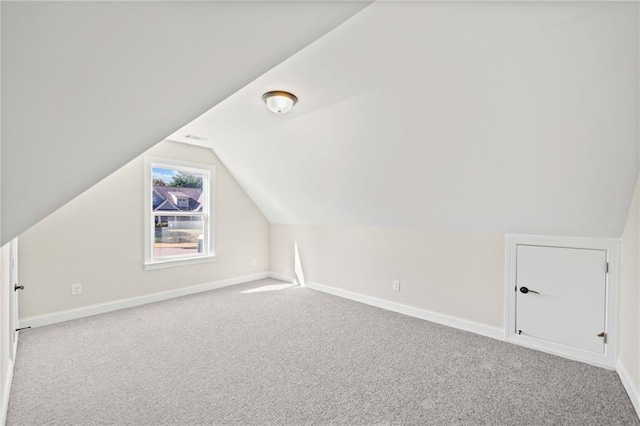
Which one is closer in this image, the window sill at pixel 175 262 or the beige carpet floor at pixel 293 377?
the beige carpet floor at pixel 293 377

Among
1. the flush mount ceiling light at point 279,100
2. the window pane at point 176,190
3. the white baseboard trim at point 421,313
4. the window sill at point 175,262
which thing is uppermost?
the flush mount ceiling light at point 279,100

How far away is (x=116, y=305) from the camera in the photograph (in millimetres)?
3717

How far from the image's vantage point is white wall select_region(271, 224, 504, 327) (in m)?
3.07

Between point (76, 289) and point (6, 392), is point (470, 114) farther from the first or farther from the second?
point (76, 289)

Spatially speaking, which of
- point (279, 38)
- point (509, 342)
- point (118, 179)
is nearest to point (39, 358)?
point (118, 179)

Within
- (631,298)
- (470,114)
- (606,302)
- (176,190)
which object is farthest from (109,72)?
(176,190)

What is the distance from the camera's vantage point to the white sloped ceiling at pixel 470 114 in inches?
62.1

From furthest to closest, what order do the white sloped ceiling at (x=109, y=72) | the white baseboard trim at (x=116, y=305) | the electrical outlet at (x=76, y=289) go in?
the electrical outlet at (x=76, y=289), the white baseboard trim at (x=116, y=305), the white sloped ceiling at (x=109, y=72)

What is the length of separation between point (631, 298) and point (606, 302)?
0.31 meters

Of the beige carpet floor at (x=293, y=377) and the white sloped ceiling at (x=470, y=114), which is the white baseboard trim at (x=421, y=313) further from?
the white sloped ceiling at (x=470, y=114)

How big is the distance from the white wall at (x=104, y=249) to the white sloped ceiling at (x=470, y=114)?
115 cm

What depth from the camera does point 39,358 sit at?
8.27 ft

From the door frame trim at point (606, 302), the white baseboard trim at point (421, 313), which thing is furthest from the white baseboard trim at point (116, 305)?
the door frame trim at point (606, 302)

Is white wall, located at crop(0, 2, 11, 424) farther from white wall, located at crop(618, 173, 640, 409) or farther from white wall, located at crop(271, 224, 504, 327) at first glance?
white wall, located at crop(618, 173, 640, 409)
